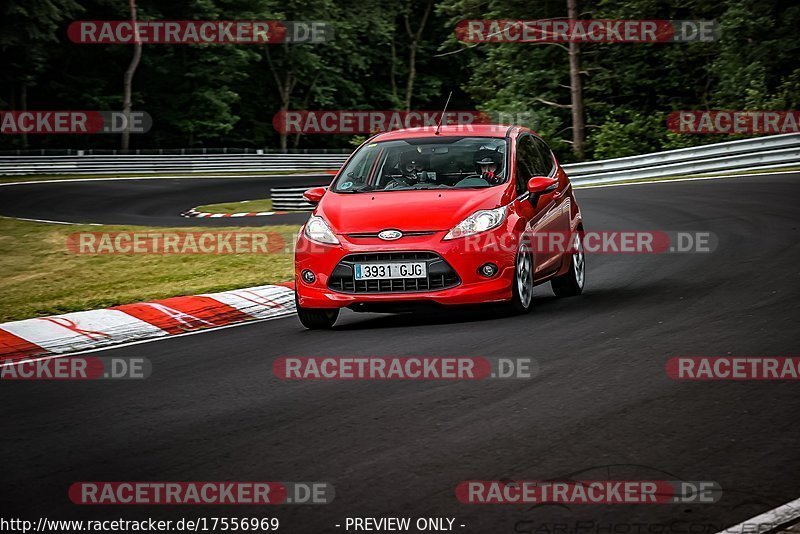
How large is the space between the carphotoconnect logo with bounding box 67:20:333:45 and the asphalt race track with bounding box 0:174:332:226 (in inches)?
451

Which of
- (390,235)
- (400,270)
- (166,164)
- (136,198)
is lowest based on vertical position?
(400,270)

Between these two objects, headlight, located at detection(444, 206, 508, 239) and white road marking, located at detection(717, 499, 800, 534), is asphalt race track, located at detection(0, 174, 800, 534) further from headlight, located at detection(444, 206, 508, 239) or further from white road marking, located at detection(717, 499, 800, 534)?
headlight, located at detection(444, 206, 508, 239)

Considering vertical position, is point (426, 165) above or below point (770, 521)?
above

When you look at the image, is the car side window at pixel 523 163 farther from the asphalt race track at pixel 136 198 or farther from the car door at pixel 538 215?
the asphalt race track at pixel 136 198

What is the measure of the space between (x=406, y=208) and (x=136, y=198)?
88.2ft

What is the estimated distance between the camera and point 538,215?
10.4 metres

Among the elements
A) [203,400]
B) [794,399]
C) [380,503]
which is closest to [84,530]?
[380,503]

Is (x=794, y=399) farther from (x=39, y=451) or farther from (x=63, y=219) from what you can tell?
(x=63, y=219)

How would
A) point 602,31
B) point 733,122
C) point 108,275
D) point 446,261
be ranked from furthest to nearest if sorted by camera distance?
1. point 602,31
2. point 733,122
3. point 108,275
4. point 446,261

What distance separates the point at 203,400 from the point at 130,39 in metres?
50.7

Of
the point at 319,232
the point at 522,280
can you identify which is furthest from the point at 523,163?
the point at 319,232

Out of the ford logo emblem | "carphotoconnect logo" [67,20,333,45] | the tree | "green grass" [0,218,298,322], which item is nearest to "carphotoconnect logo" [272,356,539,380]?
the ford logo emblem

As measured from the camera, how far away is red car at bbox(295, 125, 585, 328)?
30.6 feet

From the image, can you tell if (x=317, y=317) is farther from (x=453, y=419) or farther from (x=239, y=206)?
(x=239, y=206)
